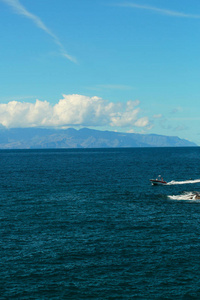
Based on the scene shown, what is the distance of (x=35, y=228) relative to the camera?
59812mm

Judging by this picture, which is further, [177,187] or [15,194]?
[177,187]

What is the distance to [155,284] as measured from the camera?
39.2 meters

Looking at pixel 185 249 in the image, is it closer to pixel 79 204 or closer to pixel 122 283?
pixel 122 283

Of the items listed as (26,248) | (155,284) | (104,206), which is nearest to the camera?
(155,284)

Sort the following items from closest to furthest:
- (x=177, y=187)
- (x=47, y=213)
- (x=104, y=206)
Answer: (x=47, y=213), (x=104, y=206), (x=177, y=187)

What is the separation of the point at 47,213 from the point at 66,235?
1569 centimetres

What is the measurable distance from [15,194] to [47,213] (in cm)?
2694

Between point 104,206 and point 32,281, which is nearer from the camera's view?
point 32,281

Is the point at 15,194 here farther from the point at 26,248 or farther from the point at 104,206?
the point at 26,248

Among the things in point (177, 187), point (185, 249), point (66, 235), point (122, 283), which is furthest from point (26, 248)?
point (177, 187)

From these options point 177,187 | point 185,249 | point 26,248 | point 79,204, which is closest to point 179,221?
point 185,249

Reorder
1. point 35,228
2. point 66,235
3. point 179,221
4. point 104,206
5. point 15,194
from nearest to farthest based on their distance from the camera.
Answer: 1. point 66,235
2. point 35,228
3. point 179,221
4. point 104,206
5. point 15,194

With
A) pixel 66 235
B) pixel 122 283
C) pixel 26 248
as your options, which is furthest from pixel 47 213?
pixel 122 283

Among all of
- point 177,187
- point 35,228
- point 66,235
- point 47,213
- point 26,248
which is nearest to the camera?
point 26,248
